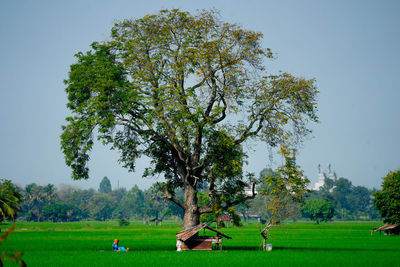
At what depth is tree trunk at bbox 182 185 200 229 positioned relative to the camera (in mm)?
36750

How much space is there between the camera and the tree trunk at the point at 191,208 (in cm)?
3675

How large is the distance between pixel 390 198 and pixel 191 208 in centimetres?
3668

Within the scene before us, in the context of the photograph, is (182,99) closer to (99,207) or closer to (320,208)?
(320,208)

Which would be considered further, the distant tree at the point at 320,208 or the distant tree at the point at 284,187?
the distant tree at the point at 320,208

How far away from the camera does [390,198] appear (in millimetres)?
62875

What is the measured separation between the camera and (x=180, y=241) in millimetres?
34188

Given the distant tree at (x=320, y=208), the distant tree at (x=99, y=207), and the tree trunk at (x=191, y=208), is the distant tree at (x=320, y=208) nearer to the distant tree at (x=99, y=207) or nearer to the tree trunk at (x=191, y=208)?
the distant tree at (x=99, y=207)

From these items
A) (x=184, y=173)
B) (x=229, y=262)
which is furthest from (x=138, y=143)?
(x=229, y=262)

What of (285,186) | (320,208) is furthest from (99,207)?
(285,186)

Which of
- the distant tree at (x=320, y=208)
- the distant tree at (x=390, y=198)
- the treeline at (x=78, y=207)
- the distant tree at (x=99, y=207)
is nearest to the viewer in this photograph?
the distant tree at (x=390, y=198)

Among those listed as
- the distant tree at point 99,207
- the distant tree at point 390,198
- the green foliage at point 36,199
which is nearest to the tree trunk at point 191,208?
the distant tree at point 390,198

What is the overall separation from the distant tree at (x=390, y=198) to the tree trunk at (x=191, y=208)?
35.4m

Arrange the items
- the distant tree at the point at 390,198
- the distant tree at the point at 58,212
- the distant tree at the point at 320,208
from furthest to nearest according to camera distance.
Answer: the distant tree at the point at 58,212 < the distant tree at the point at 320,208 < the distant tree at the point at 390,198

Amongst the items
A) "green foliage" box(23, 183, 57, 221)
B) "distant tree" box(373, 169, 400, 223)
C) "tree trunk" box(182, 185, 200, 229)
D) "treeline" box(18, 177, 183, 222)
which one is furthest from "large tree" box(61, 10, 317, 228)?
"green foliage" box(23, 183, 57, 221)
